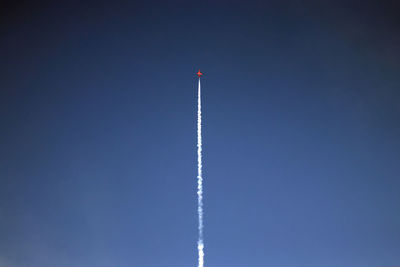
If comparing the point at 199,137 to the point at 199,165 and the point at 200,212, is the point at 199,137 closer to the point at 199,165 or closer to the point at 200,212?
the point at 199,165

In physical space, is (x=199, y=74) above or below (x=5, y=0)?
below

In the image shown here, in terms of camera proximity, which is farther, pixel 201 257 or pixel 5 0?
pixel 5 0

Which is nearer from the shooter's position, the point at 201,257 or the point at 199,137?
the point at 201,257

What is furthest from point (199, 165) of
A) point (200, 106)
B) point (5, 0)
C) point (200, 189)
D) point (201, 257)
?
point (5, 0)

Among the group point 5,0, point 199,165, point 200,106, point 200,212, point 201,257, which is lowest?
point 201,257

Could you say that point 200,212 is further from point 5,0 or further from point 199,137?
point 5,0

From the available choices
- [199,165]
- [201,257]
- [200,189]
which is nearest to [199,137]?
[199,165]

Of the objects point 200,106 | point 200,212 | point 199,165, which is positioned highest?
point 200,106

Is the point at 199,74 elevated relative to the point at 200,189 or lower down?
elevated
